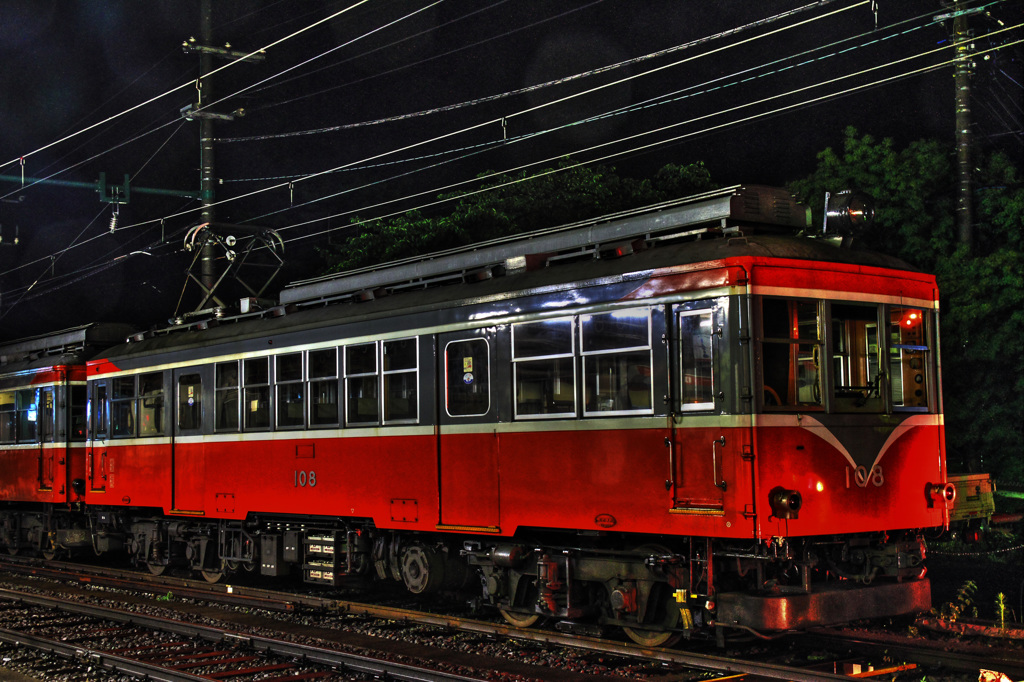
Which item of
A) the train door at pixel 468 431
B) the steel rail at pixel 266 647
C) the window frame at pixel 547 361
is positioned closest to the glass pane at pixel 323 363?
the train door at pixel 468 431

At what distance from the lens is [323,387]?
12.9 metres

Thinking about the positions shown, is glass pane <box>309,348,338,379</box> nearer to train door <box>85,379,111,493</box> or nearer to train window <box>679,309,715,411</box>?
train window <box>679,309,715,411</box>

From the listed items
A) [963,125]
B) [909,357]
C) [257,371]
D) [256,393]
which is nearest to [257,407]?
[256,393]

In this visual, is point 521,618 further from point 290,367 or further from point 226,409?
point 226,409

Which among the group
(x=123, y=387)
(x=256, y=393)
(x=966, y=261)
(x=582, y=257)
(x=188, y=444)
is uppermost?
(x=966, y=261)

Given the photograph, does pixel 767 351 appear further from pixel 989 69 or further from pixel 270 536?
pixel 989 69

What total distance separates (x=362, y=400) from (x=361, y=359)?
0.47 metres

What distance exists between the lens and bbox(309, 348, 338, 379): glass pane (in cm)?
1271

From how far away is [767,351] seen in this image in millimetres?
9000

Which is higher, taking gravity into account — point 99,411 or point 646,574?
point 99,411

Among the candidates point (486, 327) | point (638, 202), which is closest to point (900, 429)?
point (486, 327)

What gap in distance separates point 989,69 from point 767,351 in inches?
478

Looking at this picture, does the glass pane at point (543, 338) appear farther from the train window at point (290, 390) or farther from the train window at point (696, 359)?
the train window at point (290, 390)

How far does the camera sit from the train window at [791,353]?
890 cm
